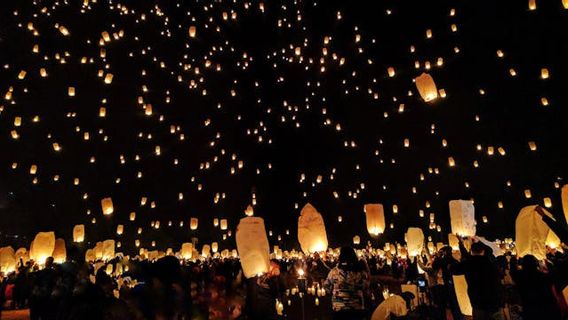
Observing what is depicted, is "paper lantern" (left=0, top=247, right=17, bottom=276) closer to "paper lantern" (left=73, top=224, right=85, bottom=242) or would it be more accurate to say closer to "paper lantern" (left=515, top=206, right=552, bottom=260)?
"paper lantern" (left=73, top=224, right=85, bottom=242)

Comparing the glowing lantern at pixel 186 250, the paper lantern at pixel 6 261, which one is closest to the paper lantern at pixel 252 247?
the paper lantern at pixel 6 261

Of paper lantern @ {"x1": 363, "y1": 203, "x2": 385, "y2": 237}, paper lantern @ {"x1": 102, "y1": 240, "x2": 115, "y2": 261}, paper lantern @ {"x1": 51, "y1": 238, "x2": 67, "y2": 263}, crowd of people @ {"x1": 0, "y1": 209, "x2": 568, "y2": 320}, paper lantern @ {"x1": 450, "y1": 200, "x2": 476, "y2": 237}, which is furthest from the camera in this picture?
paper lantern @ {"x1": 102, "y1": 240, "x2": 115, "y2": 261}

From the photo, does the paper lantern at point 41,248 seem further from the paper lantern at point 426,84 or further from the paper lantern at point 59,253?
the paper lantern at point 426,84

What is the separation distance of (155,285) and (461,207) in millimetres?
7266

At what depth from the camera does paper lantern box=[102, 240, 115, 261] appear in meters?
17.5

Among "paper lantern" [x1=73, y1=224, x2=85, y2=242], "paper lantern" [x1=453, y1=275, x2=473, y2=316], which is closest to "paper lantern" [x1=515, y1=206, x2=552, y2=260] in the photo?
"paper lantern" [x1=453, y1=275, x2=473, y2=316]

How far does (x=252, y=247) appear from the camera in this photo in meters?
5.51

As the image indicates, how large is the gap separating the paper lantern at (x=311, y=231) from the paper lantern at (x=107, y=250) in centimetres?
1376

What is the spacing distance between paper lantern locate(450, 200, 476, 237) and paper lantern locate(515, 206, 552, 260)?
2970mm

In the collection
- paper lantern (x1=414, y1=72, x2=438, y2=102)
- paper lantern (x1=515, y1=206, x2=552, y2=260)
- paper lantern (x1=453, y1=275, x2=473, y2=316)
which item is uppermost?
paper lantern (x1=414, y1=72, x2=438, y2=102)

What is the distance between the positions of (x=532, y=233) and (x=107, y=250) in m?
17.7

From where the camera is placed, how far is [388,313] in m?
5.18

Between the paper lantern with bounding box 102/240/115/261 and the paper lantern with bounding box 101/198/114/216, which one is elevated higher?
the paper lantern with bounding box 101/198/114/216

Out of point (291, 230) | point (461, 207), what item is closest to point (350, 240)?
point (291, 230)
